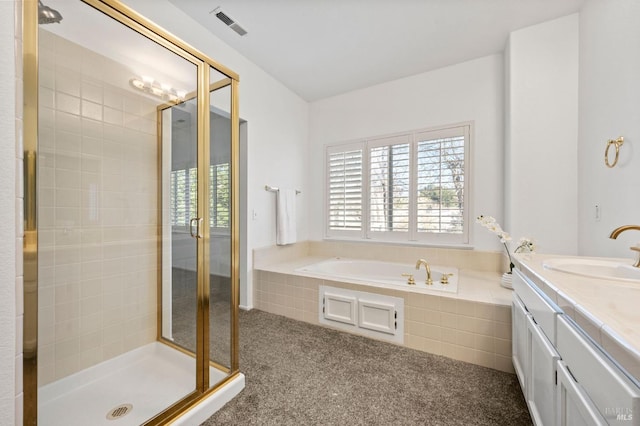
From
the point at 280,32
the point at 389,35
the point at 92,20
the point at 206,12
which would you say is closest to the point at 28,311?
the point at 92,20

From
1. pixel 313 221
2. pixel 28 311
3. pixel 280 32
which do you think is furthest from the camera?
pixel 313 221

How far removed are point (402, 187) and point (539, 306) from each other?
7.37 ft

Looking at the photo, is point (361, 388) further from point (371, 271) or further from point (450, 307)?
point (371, 271)

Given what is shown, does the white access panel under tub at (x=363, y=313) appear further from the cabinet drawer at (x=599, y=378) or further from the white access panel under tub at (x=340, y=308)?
the cabinet drawer at (x=599, y=378)

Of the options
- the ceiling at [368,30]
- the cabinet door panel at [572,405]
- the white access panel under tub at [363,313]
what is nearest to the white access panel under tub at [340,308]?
the white access panel under tub at [363,313]

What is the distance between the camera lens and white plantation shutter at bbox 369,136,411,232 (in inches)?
126

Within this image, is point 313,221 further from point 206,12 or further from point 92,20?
point 92,20

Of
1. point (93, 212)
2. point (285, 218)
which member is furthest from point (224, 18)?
point (285, 218)

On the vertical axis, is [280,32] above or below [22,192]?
above

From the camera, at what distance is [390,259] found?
3238mm

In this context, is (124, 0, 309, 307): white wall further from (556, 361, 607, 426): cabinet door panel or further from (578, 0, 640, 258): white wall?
(578, 0, 640, 258): white wall

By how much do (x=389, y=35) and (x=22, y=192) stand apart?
274cm

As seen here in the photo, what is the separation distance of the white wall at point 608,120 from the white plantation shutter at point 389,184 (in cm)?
150

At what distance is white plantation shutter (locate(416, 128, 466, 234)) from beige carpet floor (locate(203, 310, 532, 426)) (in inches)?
58.2
